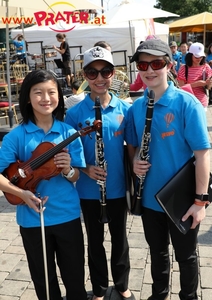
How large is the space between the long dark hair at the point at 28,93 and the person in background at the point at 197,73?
364 cm

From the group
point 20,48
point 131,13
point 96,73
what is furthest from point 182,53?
point 96,73

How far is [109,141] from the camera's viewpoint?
2275mm

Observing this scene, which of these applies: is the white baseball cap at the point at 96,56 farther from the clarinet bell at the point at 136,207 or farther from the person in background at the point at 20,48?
the person in background at the point at 20,48

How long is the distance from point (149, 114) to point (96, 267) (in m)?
1.32

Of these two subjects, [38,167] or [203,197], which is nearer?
[38,167]

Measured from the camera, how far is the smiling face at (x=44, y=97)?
198cm

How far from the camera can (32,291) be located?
2820 millimetres

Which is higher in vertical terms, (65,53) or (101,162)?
(65,53)

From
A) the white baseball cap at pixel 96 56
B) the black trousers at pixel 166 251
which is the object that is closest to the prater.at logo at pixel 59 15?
the white baseball cap at pixel 96 56

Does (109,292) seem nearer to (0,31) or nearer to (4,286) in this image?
(4,286)

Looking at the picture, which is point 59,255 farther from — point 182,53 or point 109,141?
point 182,53

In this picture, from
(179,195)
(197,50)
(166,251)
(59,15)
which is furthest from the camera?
(59,15)

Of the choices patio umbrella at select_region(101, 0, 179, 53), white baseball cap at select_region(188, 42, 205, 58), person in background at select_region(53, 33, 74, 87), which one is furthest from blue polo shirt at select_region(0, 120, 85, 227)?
person in background at select_region(53, 33, 74, 87)

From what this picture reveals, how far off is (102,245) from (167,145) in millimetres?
Answer: 984
